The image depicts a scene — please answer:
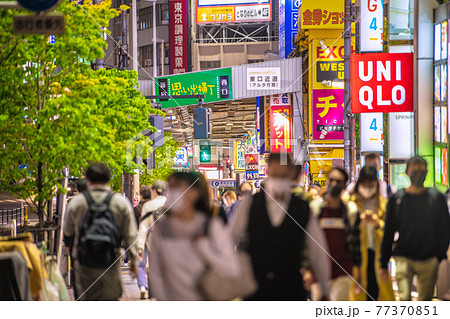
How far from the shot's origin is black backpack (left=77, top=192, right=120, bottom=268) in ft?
21.3

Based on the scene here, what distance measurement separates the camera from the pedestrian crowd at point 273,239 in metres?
5.48

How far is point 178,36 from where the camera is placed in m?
73.8

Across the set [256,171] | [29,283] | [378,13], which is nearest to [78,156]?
[29,283]

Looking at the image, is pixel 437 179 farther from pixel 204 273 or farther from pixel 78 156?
pixel 204 273

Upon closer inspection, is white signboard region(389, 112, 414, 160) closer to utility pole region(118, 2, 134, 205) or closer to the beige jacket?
utility pole region(118, 2, 134, 205)

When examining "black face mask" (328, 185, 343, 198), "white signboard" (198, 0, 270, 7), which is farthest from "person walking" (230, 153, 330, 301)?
"white signboard" (198, 0, 270, 7)

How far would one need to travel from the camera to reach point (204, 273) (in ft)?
18.0

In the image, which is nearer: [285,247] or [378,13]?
[285,247]

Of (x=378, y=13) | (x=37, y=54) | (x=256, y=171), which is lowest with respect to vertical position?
(x=256, y=171)

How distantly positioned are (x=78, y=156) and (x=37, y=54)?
1734mm

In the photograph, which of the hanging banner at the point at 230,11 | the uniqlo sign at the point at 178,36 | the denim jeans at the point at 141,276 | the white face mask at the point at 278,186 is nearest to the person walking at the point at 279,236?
the white face mask at the point at 278,186

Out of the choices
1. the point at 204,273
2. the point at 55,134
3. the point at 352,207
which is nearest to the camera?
the point at 204,273

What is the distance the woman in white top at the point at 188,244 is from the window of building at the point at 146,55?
83132 millimetres

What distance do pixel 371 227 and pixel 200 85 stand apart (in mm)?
25376
